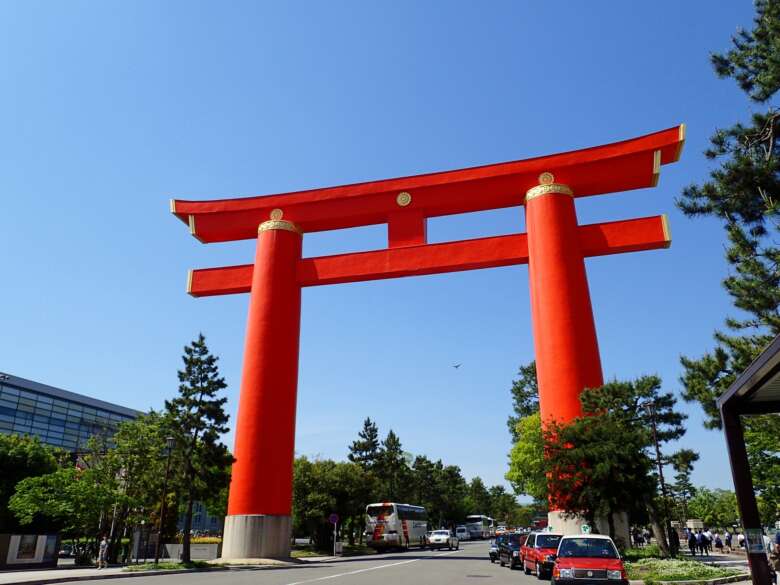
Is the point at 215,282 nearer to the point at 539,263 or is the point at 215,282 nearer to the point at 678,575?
the point at 539,263

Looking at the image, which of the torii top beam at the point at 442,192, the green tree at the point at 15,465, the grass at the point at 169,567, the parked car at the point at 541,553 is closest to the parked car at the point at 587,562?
the parked car at the point at 541,553

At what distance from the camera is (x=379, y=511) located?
4334 centimetres

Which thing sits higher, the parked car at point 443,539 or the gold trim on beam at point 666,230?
the gold trim on beam at point 666,230

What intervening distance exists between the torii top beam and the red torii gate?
61 mm

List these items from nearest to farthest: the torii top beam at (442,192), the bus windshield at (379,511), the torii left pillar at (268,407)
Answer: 1. the torii left pillar at (268,407)
2. the torii top beam at (442,192)
3. the bus windshield at (379,511)

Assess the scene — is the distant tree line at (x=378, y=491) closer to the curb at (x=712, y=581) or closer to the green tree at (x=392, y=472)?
the green tree at (x=392, y=472)

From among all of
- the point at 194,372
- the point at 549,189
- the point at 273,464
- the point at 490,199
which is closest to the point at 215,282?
the point at 194,372

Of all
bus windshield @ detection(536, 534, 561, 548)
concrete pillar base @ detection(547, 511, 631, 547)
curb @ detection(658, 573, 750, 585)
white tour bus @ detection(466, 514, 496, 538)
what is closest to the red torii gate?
concrete pillar base @ detection(547, 511, 631, 547)

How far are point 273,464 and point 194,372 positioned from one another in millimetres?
6709

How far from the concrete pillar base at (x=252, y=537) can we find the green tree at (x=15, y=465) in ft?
65.4

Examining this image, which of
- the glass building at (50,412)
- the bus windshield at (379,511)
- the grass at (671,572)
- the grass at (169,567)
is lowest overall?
the grass at (169,567)

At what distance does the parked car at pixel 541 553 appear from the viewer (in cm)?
1988

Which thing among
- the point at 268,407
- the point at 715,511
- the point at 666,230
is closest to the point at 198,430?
the point at 268,407

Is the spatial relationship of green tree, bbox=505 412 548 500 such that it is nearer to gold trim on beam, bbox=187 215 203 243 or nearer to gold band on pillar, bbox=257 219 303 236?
gold band on pillar, bbox=257 219 303 236
